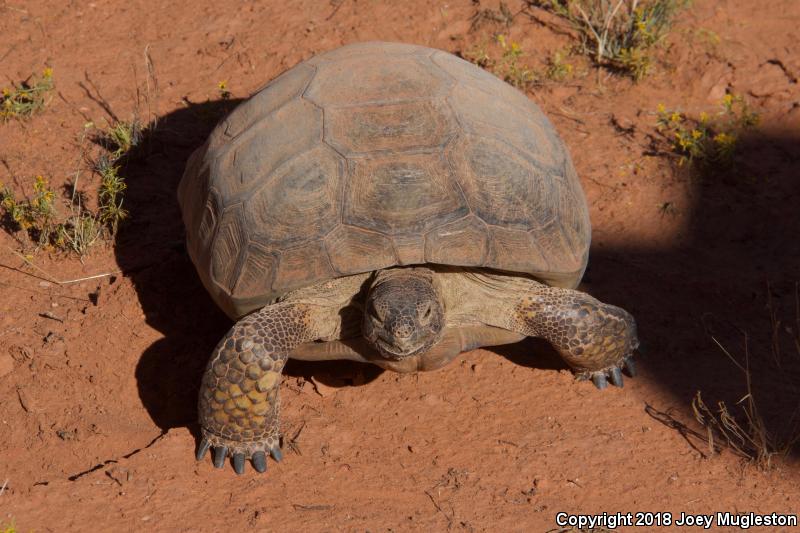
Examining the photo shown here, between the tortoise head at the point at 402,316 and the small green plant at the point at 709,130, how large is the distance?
3337 millimetres

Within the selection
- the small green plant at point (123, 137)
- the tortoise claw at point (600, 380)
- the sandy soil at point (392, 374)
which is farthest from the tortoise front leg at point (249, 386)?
the small green plant at point (123, 137)

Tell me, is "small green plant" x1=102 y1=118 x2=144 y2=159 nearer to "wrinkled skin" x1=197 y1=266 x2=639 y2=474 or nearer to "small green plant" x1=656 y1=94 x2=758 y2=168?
"wrinkled skin" x1=197 y1=266 x2=639 y2=474

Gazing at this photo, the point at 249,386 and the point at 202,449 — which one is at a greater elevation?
the point at 249,386

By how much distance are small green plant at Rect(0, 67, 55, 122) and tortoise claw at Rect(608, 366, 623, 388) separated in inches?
203

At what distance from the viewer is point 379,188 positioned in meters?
4.63

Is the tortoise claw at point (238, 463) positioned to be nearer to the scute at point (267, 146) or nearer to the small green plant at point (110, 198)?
the scute at point (267, 146)

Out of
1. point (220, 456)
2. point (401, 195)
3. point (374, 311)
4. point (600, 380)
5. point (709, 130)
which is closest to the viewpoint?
point (374, 311)

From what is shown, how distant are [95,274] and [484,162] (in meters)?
2.89

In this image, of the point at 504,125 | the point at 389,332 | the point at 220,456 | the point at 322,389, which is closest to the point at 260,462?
the point at 220,456

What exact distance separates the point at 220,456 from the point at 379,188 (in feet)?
5.43

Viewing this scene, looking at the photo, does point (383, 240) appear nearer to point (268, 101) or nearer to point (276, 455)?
point (276, 455)

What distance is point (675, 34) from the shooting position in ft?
26.5

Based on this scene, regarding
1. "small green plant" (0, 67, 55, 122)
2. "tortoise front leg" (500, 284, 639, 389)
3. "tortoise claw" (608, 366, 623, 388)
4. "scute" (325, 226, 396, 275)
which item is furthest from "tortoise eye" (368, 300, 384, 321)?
"small green plant" (0, 67, 55, 122)

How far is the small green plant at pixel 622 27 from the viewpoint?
7.80 meters
